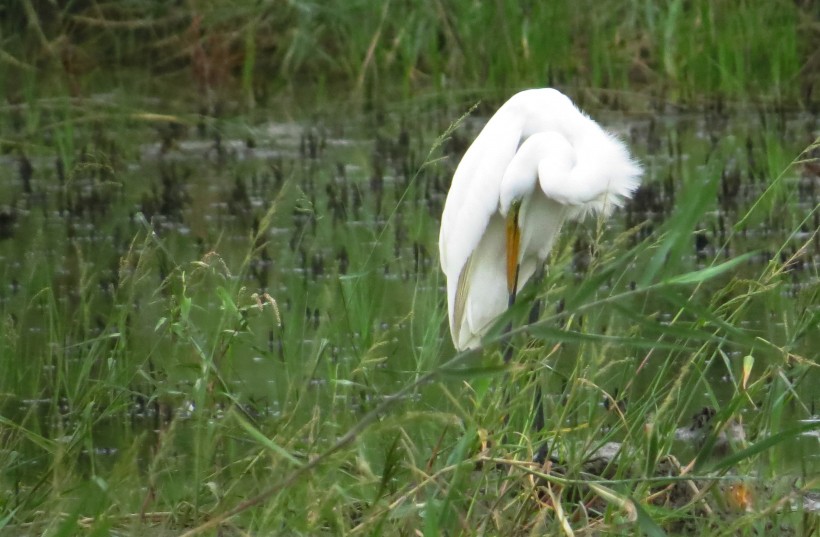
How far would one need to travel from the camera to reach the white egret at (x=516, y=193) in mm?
3365

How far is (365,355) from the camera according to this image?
2.36 meters

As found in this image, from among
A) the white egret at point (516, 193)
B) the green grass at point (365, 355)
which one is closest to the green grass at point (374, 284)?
the green grass at point (365, 355)

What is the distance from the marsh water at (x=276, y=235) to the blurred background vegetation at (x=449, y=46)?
286mm

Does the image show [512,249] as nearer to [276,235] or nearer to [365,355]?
[365,355]

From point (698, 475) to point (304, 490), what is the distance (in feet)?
1.78

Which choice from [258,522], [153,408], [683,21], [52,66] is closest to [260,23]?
[52,66]

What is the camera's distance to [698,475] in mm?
2146

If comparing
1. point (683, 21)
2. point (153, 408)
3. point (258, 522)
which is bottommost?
point (153, 408)

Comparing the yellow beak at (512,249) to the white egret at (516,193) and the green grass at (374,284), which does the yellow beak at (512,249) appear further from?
the green grass at (374,284)

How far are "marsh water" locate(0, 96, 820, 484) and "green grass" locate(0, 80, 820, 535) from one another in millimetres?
20

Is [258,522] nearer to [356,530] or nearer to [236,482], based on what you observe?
[236,482]

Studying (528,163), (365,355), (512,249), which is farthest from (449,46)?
(365,355)

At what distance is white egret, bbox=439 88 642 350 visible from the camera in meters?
3.36

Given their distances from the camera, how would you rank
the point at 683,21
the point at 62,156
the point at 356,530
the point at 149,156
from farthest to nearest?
the point at 683,21
the point at 149,156
the point at 62,156
the point at 356,530
